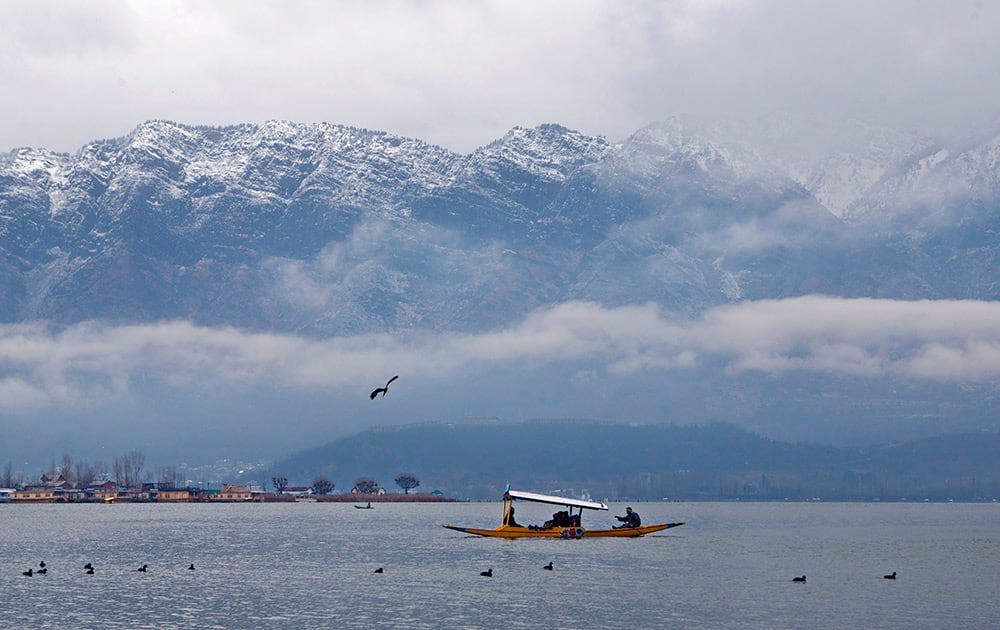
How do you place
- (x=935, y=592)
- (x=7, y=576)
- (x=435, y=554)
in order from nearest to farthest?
(x=935, y=592) < (x=7, y=576) < (x=435, y=554)

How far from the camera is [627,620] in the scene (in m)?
118

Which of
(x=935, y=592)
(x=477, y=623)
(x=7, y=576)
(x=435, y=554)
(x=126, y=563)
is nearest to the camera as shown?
(x=477, y=623)

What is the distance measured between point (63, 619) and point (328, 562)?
57079 mm

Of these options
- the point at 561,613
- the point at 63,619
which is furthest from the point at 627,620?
the point at 63,619

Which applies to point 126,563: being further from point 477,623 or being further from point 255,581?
point 477,623

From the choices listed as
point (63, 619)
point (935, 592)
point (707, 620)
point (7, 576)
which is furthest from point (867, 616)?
point (7, 576)

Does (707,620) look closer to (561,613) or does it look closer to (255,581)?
(561,613)

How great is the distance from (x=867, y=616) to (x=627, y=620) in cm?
1970

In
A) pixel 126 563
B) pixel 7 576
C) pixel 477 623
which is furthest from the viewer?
pixel 126 563

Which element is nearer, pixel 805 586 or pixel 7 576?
pixel 805 586

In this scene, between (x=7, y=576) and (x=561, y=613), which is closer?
(x=561, y=613)

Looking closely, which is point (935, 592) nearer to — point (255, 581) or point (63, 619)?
point (255, 581)

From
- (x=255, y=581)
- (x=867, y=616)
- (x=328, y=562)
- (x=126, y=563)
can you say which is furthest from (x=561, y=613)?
(x=126, y=563)

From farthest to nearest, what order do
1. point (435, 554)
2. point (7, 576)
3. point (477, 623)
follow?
point (435, 554), point (7, 576), point (477, 623)
